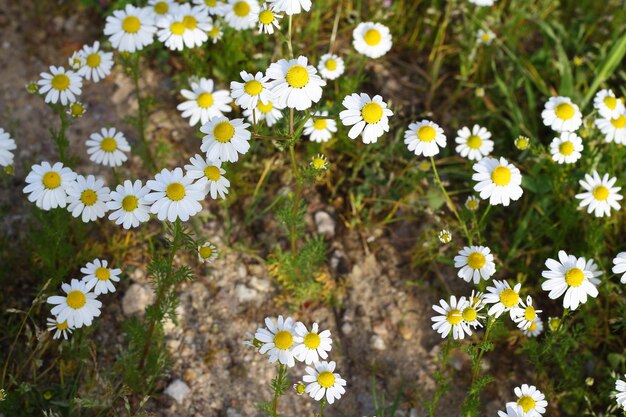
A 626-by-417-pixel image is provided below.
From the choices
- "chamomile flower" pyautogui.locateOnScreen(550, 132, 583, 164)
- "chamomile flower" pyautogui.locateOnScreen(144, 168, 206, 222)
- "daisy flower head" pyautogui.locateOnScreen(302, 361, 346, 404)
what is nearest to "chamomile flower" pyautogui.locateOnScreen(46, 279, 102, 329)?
"chamomile flower" pyautogui.locateOnScreen(144, 168, 206, 222)

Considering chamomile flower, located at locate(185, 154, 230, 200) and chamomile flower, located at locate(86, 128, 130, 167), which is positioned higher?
chamomile flower, located at locate(86, 128, 130, 167)

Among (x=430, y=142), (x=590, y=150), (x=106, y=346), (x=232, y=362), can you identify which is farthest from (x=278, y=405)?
(x=590, y=150)

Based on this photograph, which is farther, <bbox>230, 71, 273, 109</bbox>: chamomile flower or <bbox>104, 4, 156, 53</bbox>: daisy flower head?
<bbox>104, 4, 156, 53</bbox>: daisy flower head

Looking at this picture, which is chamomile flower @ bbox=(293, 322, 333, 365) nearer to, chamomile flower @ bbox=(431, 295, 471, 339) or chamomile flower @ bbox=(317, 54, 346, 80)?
chamomile flower @ bbox=(431, 295, 471, 339)

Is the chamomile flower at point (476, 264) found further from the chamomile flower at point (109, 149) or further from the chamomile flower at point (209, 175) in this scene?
the chamomile flower at point (109, 149)

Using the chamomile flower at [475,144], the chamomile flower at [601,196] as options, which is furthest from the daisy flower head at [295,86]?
the chamomile flower at [601,196]

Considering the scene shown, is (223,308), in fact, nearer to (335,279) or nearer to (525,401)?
(335,279)
